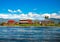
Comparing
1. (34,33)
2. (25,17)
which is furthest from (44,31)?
(25,17)

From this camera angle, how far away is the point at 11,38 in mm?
2145

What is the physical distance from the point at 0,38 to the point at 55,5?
0.85m

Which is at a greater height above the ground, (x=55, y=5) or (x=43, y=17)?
(x=55, y=5)

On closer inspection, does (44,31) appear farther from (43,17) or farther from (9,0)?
(9,0)

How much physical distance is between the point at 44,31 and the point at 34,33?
0.14m


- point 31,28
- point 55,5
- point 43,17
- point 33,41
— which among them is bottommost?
point 33,41

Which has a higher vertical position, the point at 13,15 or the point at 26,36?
the point at 13,15

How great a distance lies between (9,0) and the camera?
2152 millimetres

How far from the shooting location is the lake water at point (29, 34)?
2.13 metres

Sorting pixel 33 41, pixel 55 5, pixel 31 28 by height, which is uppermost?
pixel 55 5

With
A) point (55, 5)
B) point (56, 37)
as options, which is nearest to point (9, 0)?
point (55, 5)

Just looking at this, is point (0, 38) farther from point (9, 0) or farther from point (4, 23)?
point (9, 0)

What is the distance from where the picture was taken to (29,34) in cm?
216

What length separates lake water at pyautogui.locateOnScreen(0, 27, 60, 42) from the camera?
7.00 feet
